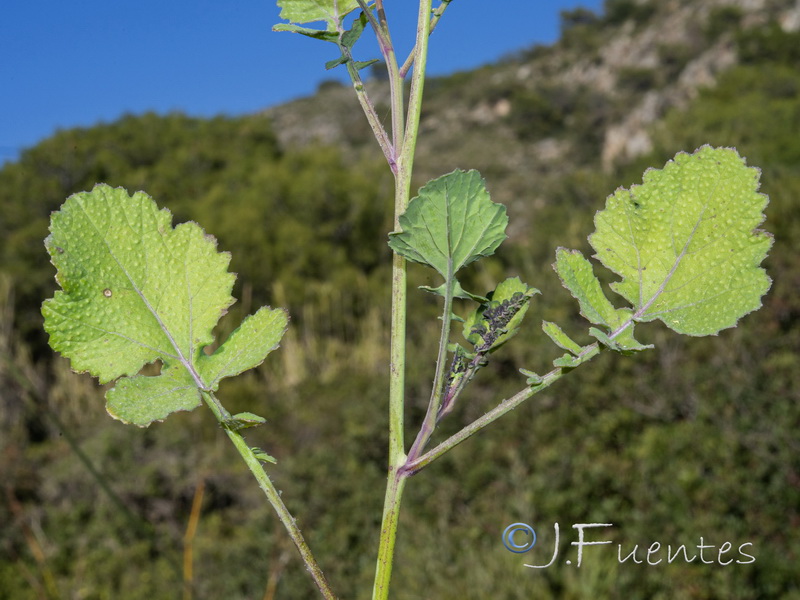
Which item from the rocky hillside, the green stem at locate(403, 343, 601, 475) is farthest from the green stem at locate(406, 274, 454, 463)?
the rocky hillside

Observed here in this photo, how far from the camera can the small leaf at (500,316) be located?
334 millimetres

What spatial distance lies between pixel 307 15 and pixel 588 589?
205 centimetres

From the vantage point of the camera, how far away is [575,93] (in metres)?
18.0

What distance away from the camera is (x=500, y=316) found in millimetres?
336

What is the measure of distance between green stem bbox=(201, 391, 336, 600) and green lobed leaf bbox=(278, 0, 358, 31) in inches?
8.7

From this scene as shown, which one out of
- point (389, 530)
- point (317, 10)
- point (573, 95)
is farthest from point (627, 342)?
point (573, 95)

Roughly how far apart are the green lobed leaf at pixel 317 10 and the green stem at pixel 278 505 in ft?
0.72

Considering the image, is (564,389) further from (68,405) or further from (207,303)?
(68,405)

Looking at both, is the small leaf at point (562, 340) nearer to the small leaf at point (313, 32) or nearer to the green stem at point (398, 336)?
the green stem at point (398, 336)

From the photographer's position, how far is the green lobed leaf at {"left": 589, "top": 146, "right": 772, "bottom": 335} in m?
0.32

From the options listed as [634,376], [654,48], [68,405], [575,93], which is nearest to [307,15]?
[634,376]

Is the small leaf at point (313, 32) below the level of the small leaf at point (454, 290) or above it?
above

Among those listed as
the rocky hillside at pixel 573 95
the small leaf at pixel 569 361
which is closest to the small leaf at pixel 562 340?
the small leaf at pixel 569 361

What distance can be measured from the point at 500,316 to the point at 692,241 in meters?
0.10
